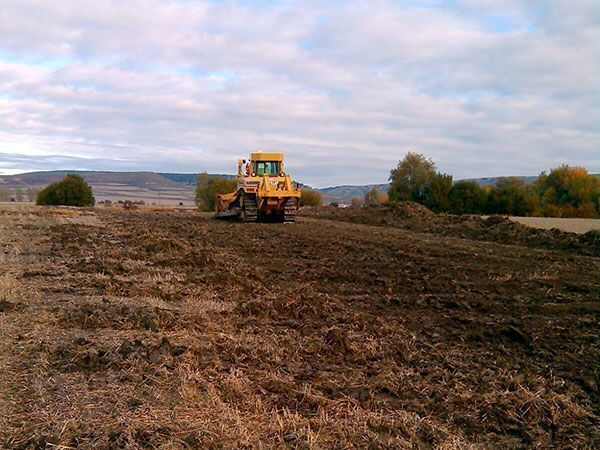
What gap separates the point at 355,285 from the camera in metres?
9.82

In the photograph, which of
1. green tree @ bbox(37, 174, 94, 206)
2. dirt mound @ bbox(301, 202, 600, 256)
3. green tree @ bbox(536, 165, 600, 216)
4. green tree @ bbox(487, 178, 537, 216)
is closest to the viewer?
dirt mound @ bbox(301, 202, 600, 256)

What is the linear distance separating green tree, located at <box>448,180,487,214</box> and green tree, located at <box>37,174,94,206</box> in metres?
40.8

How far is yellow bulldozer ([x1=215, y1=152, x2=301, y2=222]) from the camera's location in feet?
78.8

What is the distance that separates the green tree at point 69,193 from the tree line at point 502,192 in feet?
114

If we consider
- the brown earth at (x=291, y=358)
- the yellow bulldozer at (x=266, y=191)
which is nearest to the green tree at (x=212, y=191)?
the yellow bulldozer at (x=266, y=191)

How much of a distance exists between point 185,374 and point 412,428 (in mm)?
1939

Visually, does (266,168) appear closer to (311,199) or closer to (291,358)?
(291,358)

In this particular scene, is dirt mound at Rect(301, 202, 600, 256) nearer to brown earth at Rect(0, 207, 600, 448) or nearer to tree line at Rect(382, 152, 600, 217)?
brown earth at Rect(0, 207, 600, 448)

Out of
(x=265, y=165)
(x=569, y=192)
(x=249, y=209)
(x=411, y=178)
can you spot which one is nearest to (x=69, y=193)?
(x=411, y=178)

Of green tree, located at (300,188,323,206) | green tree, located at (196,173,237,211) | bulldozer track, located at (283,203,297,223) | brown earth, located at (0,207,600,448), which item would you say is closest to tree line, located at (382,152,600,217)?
green tree, located at (300,188,323,206)

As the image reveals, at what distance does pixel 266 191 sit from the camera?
2381 cm

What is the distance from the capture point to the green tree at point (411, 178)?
57750 mm

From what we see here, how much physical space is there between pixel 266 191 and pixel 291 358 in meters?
18.6

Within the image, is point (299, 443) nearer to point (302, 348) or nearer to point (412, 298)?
point (302, 348)
